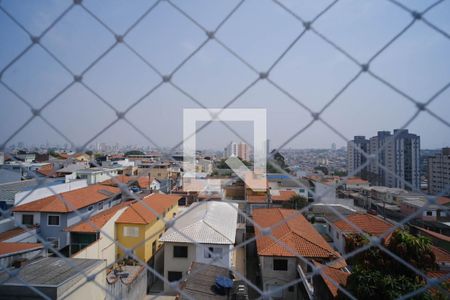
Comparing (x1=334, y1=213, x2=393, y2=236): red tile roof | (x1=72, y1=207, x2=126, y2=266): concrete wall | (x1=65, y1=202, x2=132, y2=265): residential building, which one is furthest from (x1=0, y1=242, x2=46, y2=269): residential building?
(x1=334, y1=213, x2=393, y2=236): red tile roof

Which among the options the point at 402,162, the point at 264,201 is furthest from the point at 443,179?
the point at 264,201

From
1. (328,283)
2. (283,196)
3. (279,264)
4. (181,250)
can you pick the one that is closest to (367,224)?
(279,264)

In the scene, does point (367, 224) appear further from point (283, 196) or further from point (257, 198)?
point (283, 196)

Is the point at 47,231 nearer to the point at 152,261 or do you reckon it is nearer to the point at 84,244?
the point at 84,244

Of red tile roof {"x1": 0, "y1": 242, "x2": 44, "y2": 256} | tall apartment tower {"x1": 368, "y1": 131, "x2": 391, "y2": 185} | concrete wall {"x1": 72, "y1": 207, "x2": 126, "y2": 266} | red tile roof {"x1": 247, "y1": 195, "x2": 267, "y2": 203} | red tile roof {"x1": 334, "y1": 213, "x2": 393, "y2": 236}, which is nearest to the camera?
tall apartment tower {"x1": 368, "y1": 131, "x2": 391, "y2": 185}

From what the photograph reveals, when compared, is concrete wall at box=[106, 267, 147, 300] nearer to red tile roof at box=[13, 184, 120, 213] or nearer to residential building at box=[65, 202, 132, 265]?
residential building at box=[65, 202, 132, 265]

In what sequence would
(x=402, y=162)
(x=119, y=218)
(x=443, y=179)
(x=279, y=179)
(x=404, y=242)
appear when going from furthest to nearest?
(x=279, y=179) → (x=402, y=162) → (x=443, y=179) → (x=119, y=218) → (x=404, y=242)
